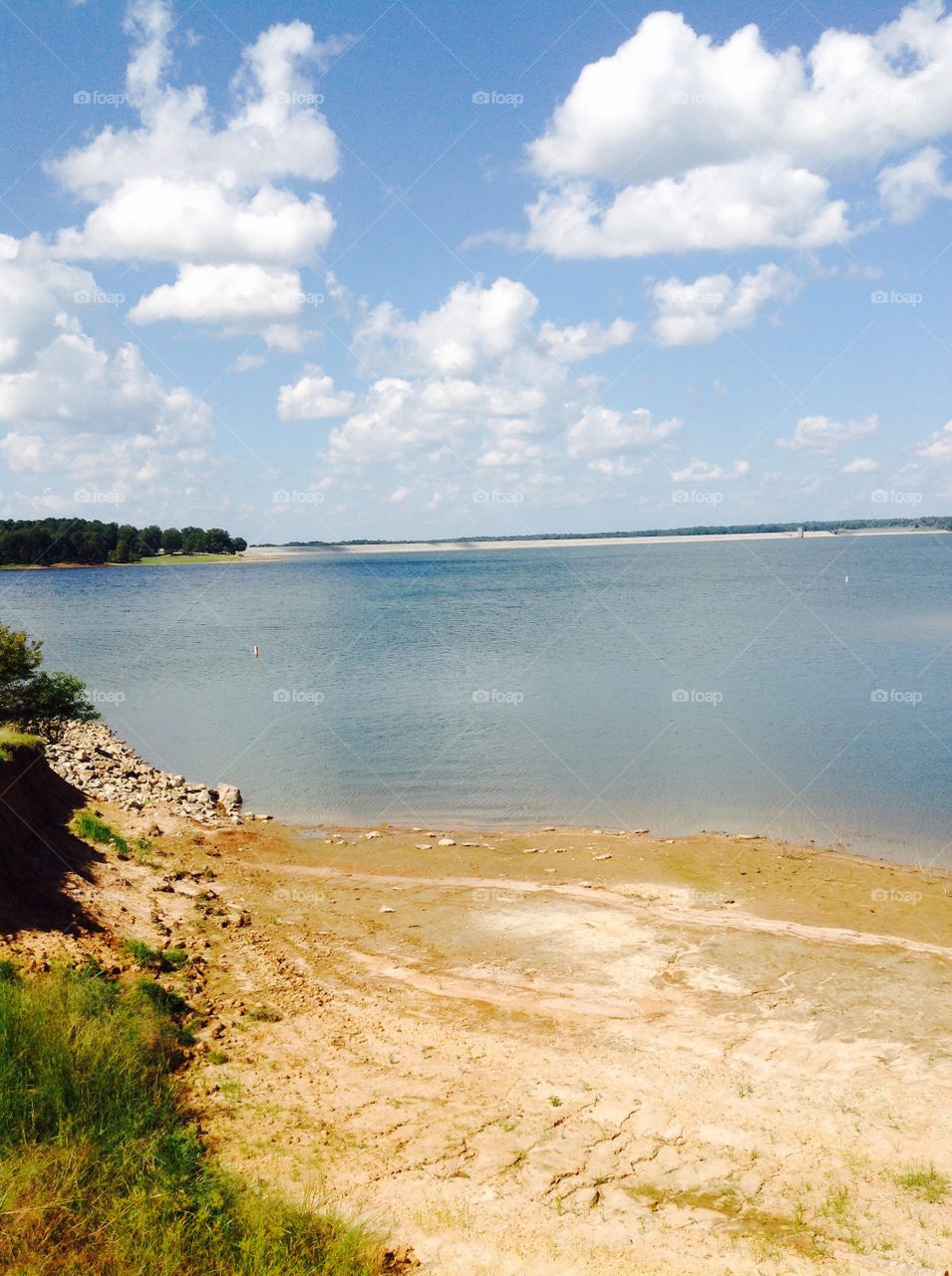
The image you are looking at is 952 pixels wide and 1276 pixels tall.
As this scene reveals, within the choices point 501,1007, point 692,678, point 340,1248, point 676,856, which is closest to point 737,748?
point 676,856

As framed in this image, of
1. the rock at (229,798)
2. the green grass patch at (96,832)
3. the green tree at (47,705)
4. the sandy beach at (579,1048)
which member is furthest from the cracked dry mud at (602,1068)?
the green tree at (47,705)

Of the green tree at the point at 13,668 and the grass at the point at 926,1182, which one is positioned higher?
the green tree at the point at 13,668

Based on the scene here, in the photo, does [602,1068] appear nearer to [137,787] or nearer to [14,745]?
[14,745]

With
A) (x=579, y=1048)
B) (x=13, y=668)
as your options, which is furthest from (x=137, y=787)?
(x=579, y=1048)

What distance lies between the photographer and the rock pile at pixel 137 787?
2567cm

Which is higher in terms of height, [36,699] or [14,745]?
[14,745]

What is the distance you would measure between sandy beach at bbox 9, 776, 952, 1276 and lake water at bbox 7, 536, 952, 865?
5.15m

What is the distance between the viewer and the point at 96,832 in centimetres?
2002

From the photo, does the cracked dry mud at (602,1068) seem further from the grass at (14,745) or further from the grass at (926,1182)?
the grass at (14,745)

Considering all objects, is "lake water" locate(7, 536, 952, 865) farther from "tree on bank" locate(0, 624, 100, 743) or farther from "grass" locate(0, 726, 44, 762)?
"grass" locate(0, 726, 44, 762)

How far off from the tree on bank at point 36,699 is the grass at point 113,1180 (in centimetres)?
1893

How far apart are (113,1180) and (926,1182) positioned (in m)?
8.51

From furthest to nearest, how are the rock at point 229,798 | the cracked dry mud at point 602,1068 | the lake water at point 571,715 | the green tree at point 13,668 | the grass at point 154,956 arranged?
the rock at point 229,798, the lake water at point 571,715, the green tree at point 13,668, the grass at point 154,956, the cracked dry mud at point 602,1068

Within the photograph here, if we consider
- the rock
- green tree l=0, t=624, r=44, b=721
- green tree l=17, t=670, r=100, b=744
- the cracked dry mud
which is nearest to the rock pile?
the rock
